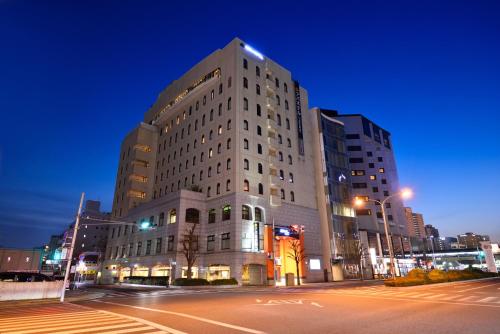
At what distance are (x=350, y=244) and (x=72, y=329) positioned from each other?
6000cm

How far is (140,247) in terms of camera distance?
61.6 meters

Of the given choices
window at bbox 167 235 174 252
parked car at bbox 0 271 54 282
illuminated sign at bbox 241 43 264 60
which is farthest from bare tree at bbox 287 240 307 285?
illuminated sign at bbox 241 43 264 60

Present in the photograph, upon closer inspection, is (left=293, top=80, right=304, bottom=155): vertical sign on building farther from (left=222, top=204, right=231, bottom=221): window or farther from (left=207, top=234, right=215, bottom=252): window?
(left=207, top=234, right=215, bottom=252): window

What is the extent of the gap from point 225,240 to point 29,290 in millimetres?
29847

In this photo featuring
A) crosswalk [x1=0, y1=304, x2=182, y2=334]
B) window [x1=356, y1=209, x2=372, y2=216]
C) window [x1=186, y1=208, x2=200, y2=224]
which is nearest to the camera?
crosswalk [x1=0, y1=304, x2=182, y2=334]

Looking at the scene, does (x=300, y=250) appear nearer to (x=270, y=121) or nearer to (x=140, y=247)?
(x=270, y=121)

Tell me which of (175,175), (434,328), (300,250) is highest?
(175,175)

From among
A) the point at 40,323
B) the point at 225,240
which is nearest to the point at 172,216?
the point at 225,240

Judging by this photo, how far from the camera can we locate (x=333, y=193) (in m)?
64.9

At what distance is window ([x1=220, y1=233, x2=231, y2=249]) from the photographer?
4877 cm

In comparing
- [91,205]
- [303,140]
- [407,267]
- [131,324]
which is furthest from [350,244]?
[91,205]

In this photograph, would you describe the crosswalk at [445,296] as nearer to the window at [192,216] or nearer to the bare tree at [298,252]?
the bare tree at [298,252]

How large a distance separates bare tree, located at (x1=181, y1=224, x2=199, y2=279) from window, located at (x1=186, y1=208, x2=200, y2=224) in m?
0.93

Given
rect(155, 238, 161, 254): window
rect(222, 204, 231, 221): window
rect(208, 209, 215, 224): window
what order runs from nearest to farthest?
rect(222, 204, 231, 221): window, rect(208, 209, 215, 224): window, rect(155, 238, 161, 254): window
